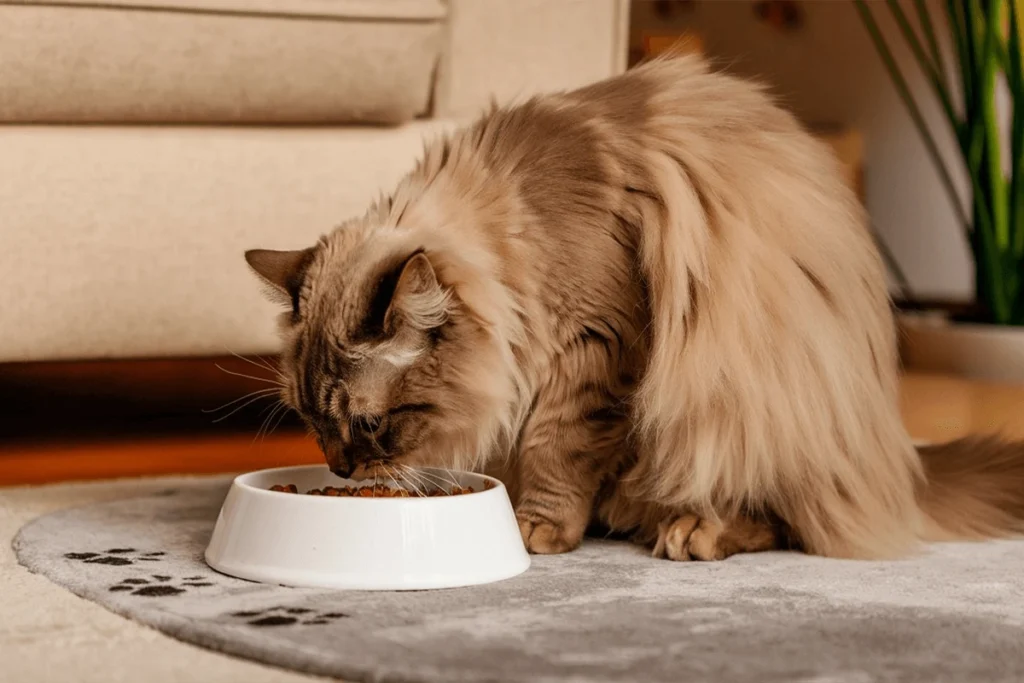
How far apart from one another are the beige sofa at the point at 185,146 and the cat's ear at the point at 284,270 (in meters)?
0.53

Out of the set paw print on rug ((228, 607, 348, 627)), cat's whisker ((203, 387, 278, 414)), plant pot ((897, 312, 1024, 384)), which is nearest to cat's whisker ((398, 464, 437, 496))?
cat's whisker ((203, 387, 278, 414))

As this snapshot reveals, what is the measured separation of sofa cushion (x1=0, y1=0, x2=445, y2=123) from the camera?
2004 millimetres

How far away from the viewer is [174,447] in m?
2.43

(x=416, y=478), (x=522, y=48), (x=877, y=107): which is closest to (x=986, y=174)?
(x=522, y=48)

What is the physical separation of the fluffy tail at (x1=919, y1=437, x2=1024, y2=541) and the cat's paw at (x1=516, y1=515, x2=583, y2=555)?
0.52 metres

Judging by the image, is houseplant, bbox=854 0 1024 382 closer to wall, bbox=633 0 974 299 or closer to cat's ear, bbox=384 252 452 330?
wall, bbox=633 0 974 299

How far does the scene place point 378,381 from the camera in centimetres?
152

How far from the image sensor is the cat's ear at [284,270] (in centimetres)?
162

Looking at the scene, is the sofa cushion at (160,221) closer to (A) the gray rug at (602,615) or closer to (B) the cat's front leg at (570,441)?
(A) the gray rug at (602,615)

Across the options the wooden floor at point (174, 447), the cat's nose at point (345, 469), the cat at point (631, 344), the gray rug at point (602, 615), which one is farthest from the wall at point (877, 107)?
the cat's nose at point (345, 469)

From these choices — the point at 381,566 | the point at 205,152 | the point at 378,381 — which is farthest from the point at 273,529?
the point at 205,152

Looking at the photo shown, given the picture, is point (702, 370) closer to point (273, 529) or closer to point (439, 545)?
point (439, 545)

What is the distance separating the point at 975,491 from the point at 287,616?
1.07m

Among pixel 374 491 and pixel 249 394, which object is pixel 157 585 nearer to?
pixel 374 491
